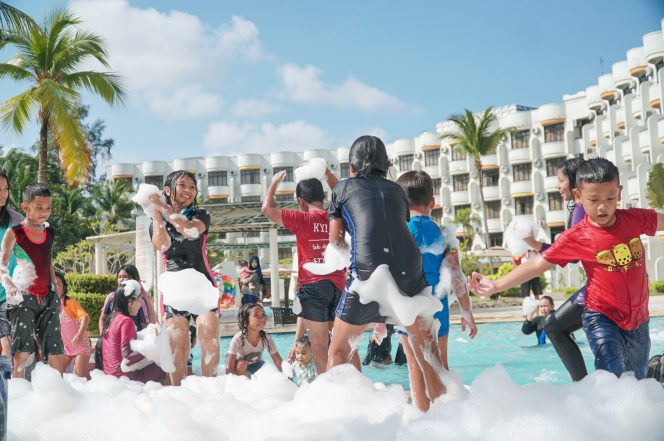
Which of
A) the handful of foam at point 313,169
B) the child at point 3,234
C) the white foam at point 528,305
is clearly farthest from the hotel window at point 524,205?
the child at point 3,234

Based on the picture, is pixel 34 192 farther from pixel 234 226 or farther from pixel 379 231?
pixel 234 226

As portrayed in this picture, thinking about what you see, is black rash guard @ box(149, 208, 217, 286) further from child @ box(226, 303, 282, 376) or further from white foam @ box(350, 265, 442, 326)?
white foam @ box(350, 265, 442, 326)

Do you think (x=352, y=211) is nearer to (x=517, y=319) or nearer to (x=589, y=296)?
(x=589, y=296)

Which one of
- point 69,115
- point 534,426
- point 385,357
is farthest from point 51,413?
point 69,115

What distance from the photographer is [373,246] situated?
12.6 ft

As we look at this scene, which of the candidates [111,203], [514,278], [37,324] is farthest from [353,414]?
[111,203]

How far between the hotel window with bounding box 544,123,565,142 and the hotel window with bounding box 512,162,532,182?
2.82 metres

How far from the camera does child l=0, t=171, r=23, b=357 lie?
5.11m

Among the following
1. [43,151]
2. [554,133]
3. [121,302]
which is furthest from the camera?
[554,133]

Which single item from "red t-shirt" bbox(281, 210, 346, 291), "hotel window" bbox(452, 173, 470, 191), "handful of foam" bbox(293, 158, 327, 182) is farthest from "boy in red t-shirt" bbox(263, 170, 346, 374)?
"hotel window" bbox(452, 173, 470, 191)

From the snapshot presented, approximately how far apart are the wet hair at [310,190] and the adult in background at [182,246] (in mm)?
791

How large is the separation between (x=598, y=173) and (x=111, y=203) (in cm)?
5177

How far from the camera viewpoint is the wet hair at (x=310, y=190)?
5.52 meters

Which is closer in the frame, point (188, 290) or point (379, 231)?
point (379, 231)
